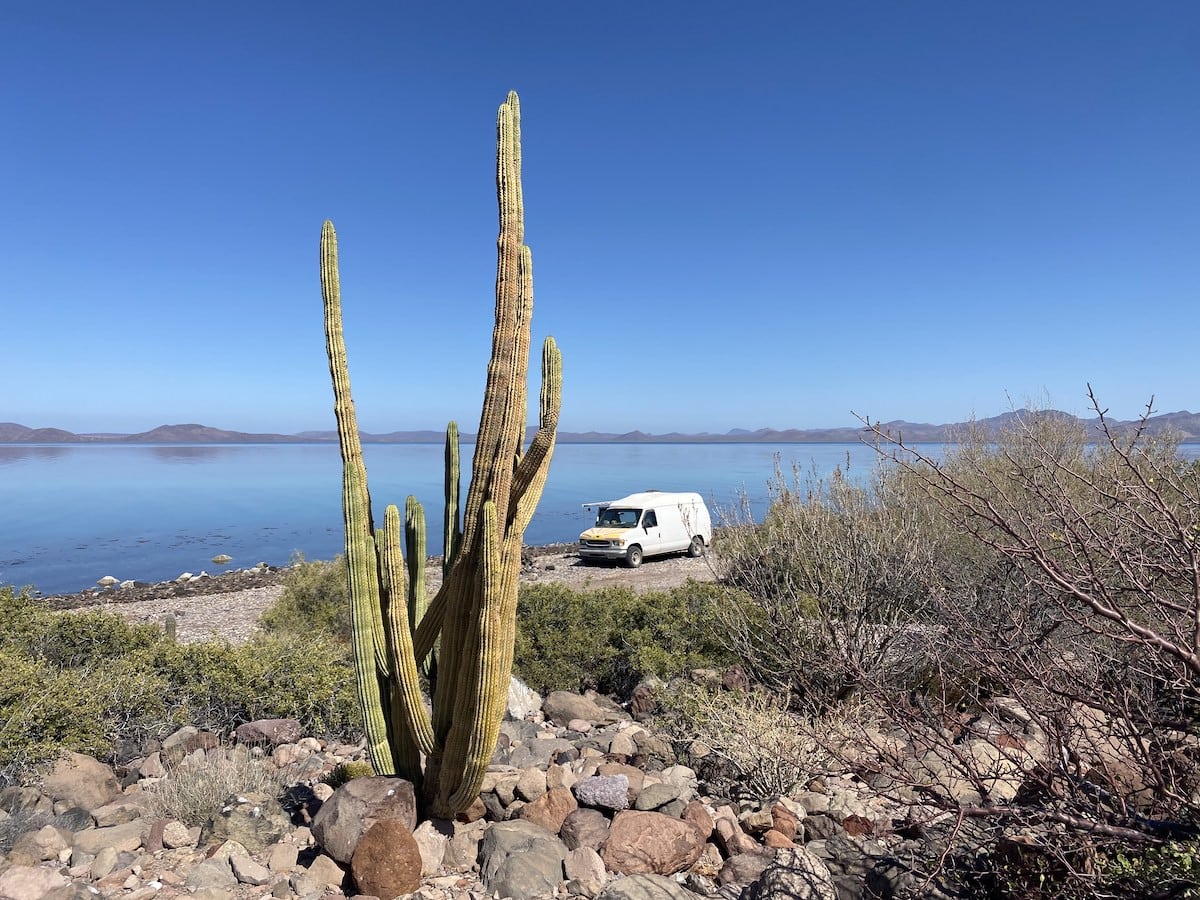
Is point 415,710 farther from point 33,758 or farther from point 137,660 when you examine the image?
point 137,660

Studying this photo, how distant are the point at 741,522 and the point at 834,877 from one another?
18.1 ft

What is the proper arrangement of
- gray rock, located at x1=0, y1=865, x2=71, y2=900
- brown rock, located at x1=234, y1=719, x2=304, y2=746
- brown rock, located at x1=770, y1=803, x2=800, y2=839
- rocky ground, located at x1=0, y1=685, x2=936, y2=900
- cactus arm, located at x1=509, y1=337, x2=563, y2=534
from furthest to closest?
brown rock, located at x1=234, y1=719, x2=304, y2=746 < cactus arm, located at x1=509, y1=337, x2=563, y2=534 < brown rock, located at x1=770, y1=803, x2=800, y2=839 < rocky ground, located at x1=0, y1=685, x2=936, y2=900 < gray rock, located at x1=0, y1=865, x2=71, y2=900

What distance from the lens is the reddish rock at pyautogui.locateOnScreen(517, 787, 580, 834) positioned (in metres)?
4.53

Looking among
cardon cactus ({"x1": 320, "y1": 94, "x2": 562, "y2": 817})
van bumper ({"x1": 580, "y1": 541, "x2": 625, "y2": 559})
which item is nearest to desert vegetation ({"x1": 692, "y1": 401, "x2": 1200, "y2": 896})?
cardon cactus ({"x1": 320, "y1": 94, "x2": 562, "y2": 817})

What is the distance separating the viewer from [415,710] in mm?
4621

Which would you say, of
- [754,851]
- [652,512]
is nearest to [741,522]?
[754,851]

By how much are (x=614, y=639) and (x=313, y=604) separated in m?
5.57

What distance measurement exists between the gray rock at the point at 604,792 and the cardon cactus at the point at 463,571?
0.73 meters

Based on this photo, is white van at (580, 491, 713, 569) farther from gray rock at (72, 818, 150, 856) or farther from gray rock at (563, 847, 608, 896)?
gray rock at (72, 818, 150, 856)

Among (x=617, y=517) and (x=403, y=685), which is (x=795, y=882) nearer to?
(x=403, y=685)

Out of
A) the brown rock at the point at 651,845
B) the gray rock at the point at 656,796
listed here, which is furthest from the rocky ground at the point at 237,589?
the brown rock at the point at 651,845

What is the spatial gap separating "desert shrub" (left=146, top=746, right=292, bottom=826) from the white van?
1474cm

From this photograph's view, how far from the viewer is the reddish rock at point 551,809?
453 cm

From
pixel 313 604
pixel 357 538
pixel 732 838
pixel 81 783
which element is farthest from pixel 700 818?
pixel 313 604
